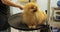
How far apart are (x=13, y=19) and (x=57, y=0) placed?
0.76 metres

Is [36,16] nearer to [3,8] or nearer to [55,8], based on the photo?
[3,8]

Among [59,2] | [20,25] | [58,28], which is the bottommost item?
[58,28]

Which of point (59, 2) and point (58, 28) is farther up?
point (59, 2)

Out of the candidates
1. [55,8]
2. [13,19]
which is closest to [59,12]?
[55,8]

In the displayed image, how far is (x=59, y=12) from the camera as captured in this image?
1.38 metres

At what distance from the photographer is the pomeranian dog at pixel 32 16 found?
2.25 feet

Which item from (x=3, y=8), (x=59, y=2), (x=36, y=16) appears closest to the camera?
(x=36, y=16)

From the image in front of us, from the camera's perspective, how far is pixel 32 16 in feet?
2.27

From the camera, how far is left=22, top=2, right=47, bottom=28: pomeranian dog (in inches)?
27.0

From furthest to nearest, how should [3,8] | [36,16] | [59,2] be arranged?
[59,2] < [3,8] < [36,16]

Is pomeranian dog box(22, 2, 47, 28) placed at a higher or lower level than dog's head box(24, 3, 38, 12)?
lower

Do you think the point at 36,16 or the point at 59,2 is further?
the point at 59,2

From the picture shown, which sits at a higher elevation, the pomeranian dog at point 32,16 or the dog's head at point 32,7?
the dog's head at point 32,7

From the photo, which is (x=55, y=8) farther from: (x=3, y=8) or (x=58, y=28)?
(x=3, y=8)
